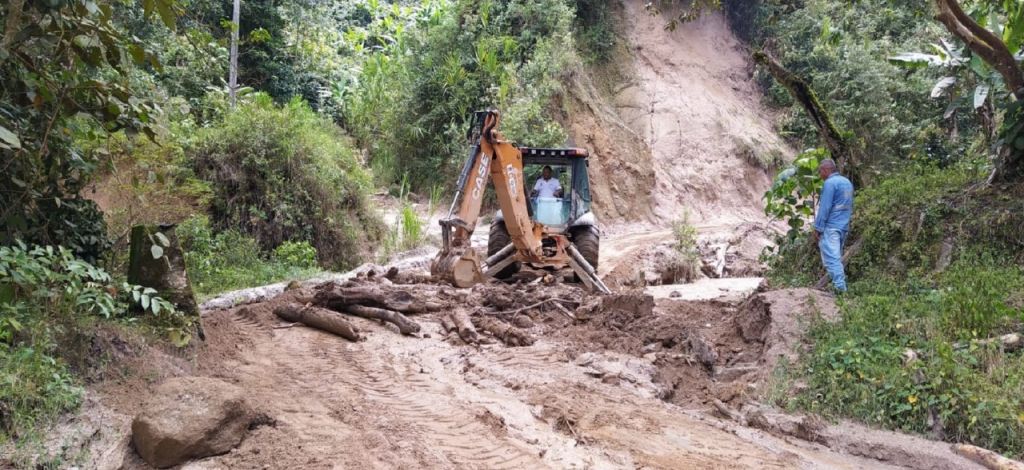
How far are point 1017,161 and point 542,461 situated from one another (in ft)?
21.5

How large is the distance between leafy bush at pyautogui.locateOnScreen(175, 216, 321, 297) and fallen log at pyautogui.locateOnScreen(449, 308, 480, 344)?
3384mm

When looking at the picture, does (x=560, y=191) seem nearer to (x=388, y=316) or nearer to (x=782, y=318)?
(x=388, y=316)

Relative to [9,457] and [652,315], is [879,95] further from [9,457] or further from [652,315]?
[9,457]

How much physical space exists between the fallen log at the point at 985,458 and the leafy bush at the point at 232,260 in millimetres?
8127

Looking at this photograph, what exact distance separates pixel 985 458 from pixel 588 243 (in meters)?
7.59

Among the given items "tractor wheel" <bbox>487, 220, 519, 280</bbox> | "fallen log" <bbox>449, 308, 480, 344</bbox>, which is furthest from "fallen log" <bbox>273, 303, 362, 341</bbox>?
Result: "tractor wheel" <bbox>487, 220, 519, 280</bbox>

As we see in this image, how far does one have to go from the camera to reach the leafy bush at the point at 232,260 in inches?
408

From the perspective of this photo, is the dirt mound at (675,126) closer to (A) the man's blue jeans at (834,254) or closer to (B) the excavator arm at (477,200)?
(B) the excavator arm at (477,200)

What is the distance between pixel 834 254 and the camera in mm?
7973

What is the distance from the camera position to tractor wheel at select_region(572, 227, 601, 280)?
11688 mm

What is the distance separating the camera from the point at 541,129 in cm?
2034

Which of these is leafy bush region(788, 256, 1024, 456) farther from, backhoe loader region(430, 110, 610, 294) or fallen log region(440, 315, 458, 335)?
backhoe loader region(430, 110, 610, 294)

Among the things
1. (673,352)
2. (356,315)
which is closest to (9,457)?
(356,315)

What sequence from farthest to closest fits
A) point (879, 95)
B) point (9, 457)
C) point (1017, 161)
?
1. point (879, 95)
2. point (1017, 161)
3. point (9, 457)
